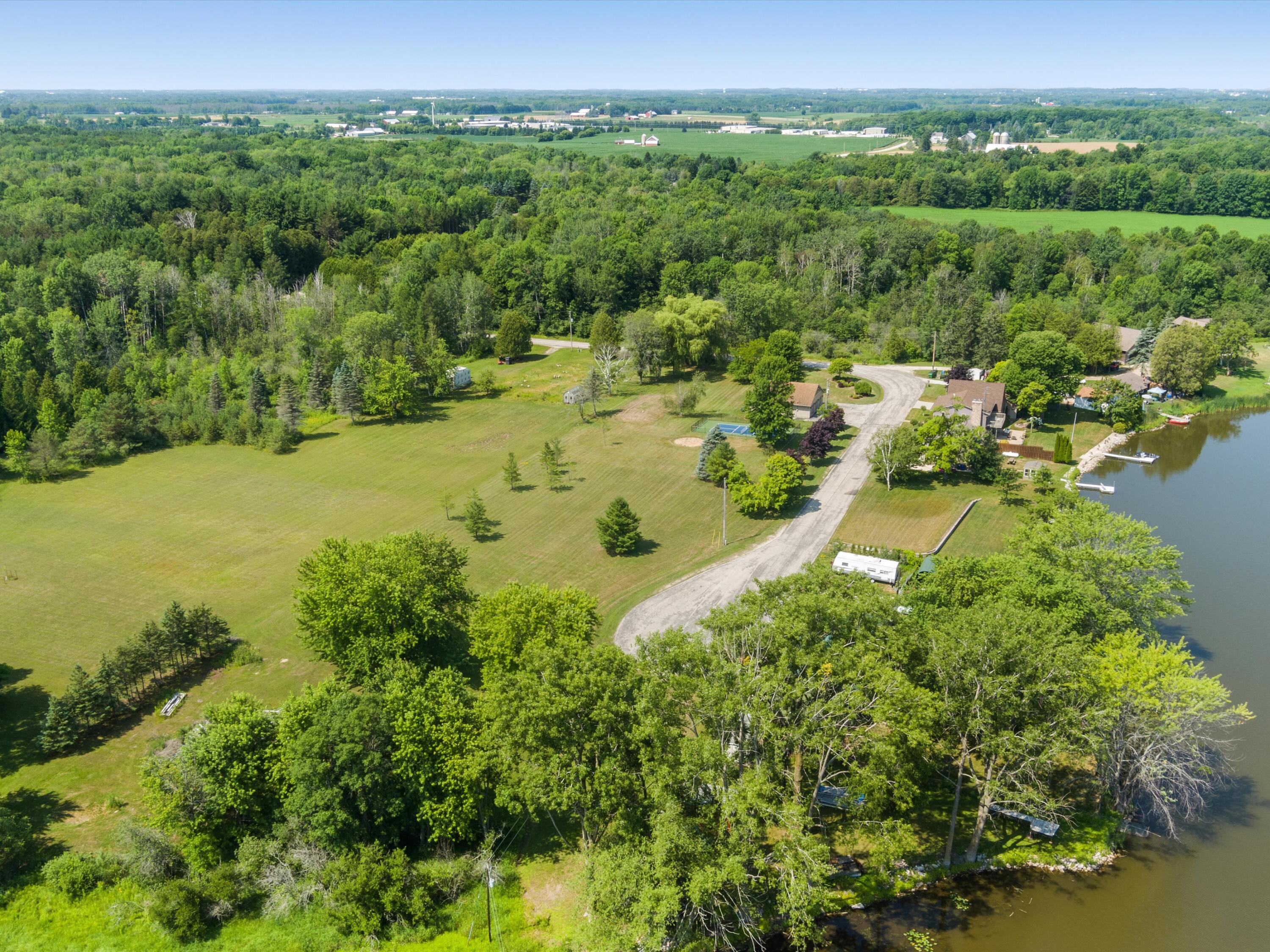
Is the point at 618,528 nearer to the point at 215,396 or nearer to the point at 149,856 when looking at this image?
the point at 149,856

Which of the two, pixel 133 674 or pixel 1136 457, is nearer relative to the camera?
pixel 133 674

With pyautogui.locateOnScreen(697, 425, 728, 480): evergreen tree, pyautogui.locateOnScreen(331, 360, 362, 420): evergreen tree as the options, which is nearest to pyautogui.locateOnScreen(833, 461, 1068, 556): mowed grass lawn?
pyautogui.locateOnScreen(697, 425, 728, 480): evergreen tree

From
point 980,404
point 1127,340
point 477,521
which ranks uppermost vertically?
point 1127,340

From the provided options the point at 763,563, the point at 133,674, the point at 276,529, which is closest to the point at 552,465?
the point at 276,529

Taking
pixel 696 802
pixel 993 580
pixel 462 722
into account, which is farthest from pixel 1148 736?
pixel 462 722

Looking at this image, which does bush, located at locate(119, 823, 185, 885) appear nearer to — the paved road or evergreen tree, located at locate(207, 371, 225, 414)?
the paved road

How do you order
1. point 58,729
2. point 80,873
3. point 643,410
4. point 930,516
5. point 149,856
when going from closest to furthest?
point 149,856
point 80,873
point 58,729
point 930,516
point 643,410

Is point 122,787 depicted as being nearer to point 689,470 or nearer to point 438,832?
point 438,832
